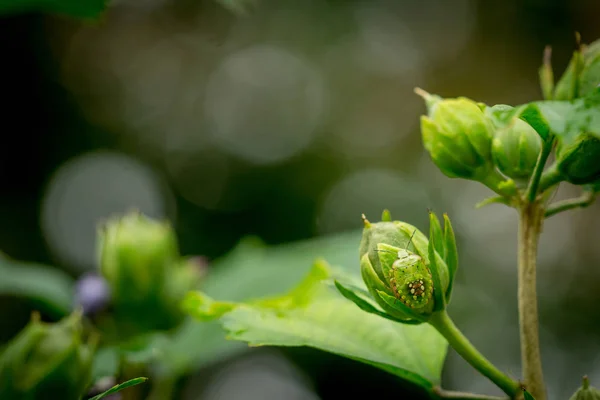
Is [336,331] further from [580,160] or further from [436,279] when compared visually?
[580,160]

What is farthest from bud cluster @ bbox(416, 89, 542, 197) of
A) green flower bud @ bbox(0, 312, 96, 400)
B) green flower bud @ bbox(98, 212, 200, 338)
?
green flower bud @ bbox(98, 212, 200, 338)

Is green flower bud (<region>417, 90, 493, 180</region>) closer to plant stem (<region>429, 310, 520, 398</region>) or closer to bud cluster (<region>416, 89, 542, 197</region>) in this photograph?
bud cluster (<region>416, 89, 542, 197</region>)

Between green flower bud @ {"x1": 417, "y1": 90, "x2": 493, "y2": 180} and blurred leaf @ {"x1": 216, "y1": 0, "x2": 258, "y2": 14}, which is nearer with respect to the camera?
green flower bud @ {"x1": 417, "y1": 90, "x2": 493, "y2": 180}

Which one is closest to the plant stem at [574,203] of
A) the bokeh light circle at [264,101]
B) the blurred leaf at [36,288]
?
the blurred leaf at [36,288]

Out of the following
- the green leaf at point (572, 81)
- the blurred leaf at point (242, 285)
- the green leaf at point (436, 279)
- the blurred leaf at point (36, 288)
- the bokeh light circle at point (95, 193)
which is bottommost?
the bokeh light circle at point (95, 193)

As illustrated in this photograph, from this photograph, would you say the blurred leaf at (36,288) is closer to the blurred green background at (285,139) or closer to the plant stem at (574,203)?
the plant stem at (574,203)

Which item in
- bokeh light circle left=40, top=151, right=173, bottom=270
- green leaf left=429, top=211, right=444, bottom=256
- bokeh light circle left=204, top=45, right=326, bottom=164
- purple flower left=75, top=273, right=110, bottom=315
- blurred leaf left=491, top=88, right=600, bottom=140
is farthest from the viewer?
bokeh light circle left=204, top=45, right=326, bottom=164
